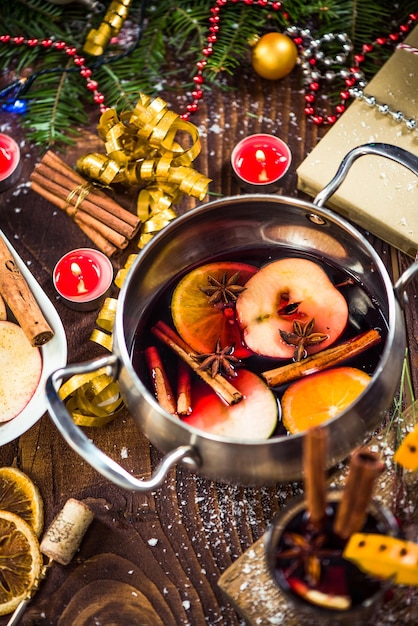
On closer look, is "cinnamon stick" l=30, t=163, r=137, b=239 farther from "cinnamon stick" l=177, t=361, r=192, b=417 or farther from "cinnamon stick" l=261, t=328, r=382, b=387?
"cinnamon stick" l=261, t=328, r=382, b=387

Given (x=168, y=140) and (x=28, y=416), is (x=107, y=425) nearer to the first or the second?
(x=28, y=416)

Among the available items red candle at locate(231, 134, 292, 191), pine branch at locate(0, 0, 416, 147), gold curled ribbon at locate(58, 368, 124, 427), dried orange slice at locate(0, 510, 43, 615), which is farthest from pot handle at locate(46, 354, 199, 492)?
pine branch at locate(0, 0, 416, 147)

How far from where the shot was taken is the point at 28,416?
60.9 inches

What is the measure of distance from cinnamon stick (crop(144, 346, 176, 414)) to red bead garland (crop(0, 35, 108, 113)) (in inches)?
26.2

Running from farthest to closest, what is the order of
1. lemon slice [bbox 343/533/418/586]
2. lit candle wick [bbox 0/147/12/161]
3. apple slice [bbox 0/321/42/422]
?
lit candle wick [bbox 0/147/12/161], apple slice [bbox 0/321/42/422], lemon slice [bbox 343/533/418/586]

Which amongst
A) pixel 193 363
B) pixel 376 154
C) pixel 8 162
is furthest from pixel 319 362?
pixel 8 162

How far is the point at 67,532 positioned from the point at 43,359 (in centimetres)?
36

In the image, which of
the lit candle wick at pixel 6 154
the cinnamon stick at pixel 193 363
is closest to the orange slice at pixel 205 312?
the cinnamon stick at pixel 193 363

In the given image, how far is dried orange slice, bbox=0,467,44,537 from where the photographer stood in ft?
4.84

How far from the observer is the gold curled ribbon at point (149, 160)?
5.46 ft

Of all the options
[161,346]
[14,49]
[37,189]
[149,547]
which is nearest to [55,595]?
[149,547]

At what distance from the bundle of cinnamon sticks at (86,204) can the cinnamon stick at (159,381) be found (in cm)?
32

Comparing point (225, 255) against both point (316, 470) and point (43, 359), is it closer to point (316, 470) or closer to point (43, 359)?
point (43, 359)

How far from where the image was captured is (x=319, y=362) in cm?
140
